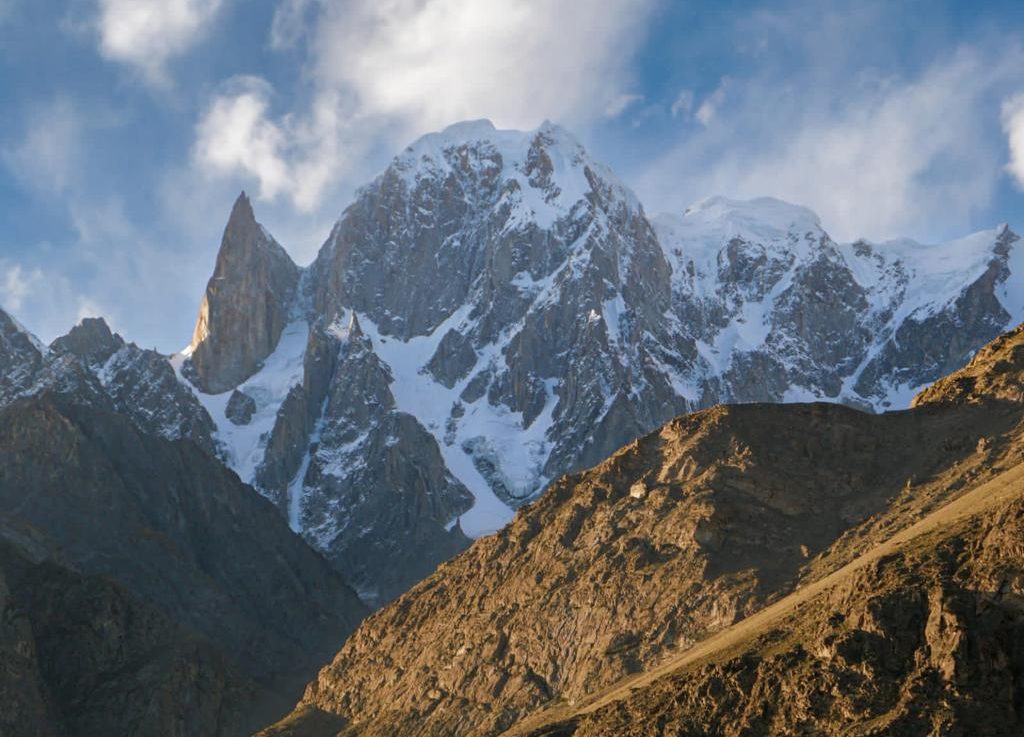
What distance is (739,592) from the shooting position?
92562mm

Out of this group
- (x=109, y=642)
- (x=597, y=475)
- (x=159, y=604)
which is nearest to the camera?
(x=597, y=475)

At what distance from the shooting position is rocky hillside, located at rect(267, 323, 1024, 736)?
2712 inches

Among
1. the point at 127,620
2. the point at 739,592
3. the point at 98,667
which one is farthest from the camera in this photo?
the point at 127,620

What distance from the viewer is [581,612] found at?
102 m

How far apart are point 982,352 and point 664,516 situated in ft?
78.5

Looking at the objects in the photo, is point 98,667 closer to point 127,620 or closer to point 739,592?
point 127,620

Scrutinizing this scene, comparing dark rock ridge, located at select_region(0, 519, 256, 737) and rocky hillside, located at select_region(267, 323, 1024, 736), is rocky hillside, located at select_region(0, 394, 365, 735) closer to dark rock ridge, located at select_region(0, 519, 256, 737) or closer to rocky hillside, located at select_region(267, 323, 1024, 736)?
dark rock ridge, located at select_region(0, 519, 256, 737)

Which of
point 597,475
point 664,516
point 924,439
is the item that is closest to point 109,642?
point 597,475

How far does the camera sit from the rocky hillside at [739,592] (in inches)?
2712

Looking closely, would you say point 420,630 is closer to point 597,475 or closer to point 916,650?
point 597,475

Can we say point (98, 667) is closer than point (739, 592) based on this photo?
No

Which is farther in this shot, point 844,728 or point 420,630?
point 420,630

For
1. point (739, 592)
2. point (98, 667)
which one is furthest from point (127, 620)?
point (739, 592)

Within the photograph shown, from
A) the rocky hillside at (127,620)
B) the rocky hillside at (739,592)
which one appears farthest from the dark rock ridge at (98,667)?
the rocky hillside at (739,592)
